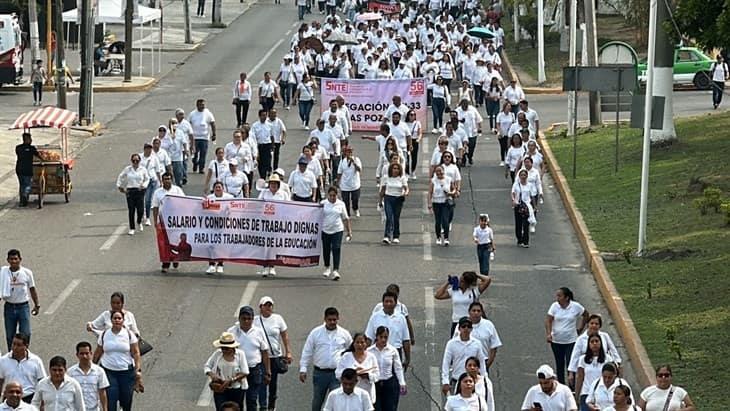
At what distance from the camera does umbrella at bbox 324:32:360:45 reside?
47.8m

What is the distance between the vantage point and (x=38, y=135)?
3878 centimetres

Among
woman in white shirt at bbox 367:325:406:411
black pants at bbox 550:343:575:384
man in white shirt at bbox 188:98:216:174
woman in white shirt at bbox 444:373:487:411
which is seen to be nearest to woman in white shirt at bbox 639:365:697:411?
woman in white shirt at bbox 444:373:487:411

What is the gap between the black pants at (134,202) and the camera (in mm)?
26875

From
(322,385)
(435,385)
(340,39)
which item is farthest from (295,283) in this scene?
(340,39)

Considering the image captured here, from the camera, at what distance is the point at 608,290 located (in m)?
22.8

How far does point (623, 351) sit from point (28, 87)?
1256 inches

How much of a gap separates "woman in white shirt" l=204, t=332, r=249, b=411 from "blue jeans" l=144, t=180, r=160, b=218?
38.2ft

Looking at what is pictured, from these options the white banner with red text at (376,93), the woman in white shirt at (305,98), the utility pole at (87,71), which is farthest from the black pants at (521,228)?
the utility pole at (87,71)

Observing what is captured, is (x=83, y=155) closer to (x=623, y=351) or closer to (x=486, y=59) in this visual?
(x=486, y=59)

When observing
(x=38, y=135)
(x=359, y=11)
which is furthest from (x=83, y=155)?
(x=359, y=11)

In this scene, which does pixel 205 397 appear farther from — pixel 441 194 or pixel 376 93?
pixel 376 93

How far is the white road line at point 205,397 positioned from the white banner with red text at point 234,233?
6.14m

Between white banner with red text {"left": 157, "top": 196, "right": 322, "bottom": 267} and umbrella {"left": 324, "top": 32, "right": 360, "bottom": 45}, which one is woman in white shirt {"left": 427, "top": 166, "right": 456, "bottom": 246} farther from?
umbrella {"left": 324, "top": 32, "right": 360, "bottom": 45}

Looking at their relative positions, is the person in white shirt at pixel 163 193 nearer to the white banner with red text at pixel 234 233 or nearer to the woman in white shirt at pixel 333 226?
the white banner with red text at pixel 234 233
